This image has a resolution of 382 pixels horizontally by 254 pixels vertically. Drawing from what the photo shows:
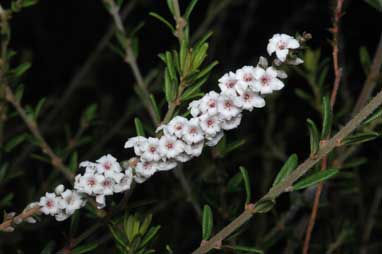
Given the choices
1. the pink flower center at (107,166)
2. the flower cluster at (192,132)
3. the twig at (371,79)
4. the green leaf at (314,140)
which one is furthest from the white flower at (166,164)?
the twig at (371,79)

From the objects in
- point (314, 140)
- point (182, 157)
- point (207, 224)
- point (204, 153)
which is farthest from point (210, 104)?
point (204, 153)

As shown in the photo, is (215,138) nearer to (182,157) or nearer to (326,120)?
(182,157)

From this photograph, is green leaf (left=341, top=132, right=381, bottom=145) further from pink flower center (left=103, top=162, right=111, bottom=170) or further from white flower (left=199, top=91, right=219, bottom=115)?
pink flower center (left=103, top=162, right=111, bottom=170)

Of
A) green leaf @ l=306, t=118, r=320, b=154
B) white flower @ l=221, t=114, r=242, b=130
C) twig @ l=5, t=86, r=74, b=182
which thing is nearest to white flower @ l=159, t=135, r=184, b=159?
white flower @ l=221, t=114, r=242, b=130

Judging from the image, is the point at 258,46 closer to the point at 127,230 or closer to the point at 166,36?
the point at 166,36

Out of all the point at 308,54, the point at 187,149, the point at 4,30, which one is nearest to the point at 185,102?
the point at 187,149

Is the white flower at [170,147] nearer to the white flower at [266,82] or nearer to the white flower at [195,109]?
the white flower at [195,109]
